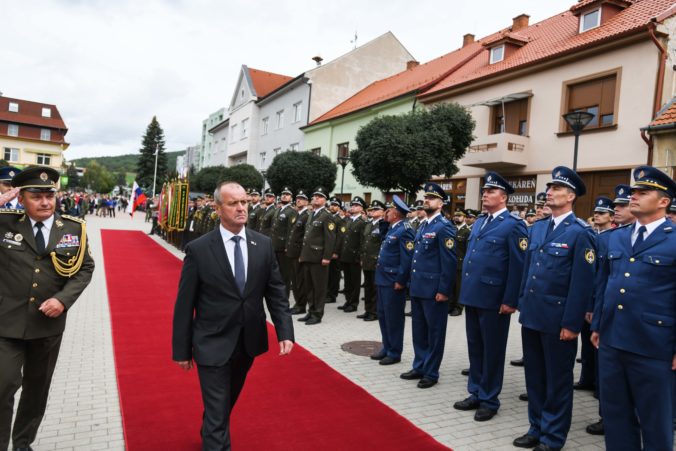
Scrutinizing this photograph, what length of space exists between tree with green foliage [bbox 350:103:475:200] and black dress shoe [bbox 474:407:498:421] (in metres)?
11.6

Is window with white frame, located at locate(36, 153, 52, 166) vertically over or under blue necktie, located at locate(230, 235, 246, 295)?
over

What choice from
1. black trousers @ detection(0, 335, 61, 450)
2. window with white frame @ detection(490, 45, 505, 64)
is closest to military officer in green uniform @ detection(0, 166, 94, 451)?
black trousers @ detection(0, 335, 61, 450)

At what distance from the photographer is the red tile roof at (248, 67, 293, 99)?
136 ft

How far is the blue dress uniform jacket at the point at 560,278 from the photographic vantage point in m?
3.84

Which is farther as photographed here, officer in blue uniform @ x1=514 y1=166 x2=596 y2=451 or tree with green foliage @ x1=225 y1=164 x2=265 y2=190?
tree with green foliage @ x1=225 y1=164 x2=265 y2=190

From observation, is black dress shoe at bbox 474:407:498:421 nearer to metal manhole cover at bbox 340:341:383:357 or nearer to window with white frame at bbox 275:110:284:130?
metal manhole cover at bbox 340:341:383:357

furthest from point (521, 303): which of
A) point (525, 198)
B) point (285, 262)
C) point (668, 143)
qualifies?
point (525, 198)

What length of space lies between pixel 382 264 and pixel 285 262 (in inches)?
167

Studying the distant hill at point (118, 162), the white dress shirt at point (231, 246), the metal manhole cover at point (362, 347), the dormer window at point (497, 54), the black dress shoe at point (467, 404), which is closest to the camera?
the white dress shirt at point (231, 246)

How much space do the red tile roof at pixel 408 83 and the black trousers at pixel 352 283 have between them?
1332 cm

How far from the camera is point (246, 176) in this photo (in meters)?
31.0

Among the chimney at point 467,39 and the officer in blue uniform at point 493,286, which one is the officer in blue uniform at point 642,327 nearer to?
the officer in blue uniform at point 493,286

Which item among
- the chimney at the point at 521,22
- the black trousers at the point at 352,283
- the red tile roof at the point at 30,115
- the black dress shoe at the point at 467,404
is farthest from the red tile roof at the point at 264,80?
the red tile roof at the point at 30,115

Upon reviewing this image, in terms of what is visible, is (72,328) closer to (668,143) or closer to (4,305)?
(4,305)
